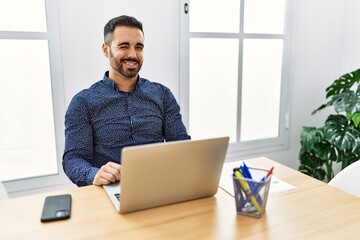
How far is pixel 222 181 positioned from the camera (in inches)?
46.3

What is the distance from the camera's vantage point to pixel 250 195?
92cm

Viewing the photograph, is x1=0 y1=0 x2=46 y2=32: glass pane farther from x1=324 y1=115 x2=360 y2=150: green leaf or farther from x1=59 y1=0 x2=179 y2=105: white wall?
x1=324 y1=115 x2=360 y2=150: green leaf

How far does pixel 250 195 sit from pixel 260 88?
1.89 metres

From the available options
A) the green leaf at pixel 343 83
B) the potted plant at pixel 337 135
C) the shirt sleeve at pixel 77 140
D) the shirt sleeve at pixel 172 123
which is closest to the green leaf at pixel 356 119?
the potted plant at pixel 337 135

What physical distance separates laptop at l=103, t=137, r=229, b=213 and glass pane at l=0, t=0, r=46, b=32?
1316 mm

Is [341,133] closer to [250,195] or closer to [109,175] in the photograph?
[250,195]

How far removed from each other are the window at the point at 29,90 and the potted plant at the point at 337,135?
1.83 meters

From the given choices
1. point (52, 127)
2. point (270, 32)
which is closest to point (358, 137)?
point (270, 32)

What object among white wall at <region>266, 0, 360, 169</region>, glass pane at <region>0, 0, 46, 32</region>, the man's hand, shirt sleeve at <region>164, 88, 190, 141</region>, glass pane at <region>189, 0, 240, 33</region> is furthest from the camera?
white wall at <region>266, 0, 360, 169</region>

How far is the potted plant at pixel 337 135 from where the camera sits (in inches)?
87.0

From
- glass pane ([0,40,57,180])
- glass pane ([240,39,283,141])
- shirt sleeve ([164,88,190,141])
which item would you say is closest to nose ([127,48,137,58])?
shirt sleeve ([164,88,190,141])

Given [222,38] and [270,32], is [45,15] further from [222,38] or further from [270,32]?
[270,32]

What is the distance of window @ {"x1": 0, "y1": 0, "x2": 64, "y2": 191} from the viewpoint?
184cm

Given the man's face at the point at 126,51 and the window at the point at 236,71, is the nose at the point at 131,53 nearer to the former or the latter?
the man's face at the point at 126,51
